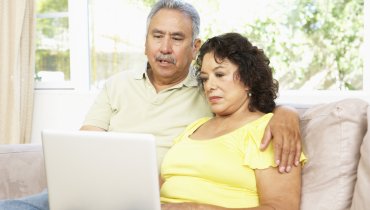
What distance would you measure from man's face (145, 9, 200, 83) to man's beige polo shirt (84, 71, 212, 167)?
0.07 meters

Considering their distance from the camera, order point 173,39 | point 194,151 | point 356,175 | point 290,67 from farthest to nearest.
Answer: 1. point 290,67
2. point 173,39
3. point 194,151
4. point 356,175

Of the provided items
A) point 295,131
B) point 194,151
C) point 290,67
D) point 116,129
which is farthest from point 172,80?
point 290,67

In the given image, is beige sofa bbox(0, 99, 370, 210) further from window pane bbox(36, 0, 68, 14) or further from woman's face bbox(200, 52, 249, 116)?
window pane bbox(36, 0, 68, 14)

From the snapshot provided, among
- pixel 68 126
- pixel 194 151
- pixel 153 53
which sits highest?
pixel 153 53

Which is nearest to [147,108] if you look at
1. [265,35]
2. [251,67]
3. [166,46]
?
[166,46]

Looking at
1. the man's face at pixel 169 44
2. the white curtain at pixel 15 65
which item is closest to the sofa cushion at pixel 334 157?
the man's face at pixel 169 44

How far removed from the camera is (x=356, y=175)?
1.51 meters

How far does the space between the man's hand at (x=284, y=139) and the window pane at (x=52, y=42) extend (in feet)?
8.06

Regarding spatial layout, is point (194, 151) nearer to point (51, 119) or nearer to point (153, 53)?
point (153, 53)

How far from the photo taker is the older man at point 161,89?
1960mm

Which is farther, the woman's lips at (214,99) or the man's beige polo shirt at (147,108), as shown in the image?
the man's beige polo shirt at (147,108)

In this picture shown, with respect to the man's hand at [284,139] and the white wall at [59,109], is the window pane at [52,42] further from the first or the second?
the man's hand at [284,139]

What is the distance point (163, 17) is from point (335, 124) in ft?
2.63

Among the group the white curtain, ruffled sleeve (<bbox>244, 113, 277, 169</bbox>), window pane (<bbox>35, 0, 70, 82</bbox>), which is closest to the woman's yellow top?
ruffled sleeve (<bbox>244, 113, 277, 169</bbox>)
